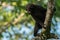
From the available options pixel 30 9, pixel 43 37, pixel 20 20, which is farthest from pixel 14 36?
pixel 43 37

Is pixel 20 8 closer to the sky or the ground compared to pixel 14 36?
closer to the sky

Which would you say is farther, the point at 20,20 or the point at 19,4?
the point at 20,20

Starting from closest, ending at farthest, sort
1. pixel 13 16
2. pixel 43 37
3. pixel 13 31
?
pixel 43 37 < pixel 13 31 < pixel 13 16

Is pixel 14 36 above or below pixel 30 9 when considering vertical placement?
below

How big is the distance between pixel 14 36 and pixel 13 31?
269 mm

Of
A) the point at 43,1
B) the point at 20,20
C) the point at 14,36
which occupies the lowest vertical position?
the point at 14,36

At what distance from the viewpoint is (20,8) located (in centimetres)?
459

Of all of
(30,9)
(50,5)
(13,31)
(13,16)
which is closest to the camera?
(50,5)

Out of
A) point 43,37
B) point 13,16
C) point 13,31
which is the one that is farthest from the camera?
point 13,16

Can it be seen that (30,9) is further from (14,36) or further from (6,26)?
(6,26)

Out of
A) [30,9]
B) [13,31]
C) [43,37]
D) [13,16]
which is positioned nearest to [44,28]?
[43,37]

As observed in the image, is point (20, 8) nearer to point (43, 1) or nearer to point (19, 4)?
point (19, 4)

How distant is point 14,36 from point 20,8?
0.57 metres

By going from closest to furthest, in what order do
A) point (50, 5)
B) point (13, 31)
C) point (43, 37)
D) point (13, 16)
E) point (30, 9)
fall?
point (50, 5) < point (43, 37) < point (30, 9) < point (13, 31) < point (13, 16)
